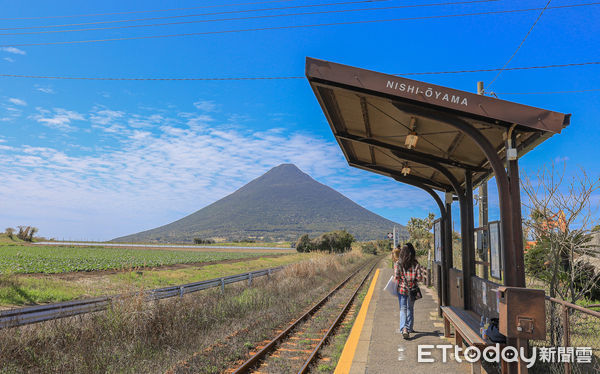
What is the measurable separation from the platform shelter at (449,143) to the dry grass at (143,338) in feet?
14.6

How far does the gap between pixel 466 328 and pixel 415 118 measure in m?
3.27

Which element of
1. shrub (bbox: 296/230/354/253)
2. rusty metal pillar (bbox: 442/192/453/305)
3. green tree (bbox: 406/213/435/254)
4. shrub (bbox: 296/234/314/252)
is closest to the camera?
rusty metal pillar (bbox: 442/192/453/305)

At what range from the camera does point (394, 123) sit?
7.20 metres

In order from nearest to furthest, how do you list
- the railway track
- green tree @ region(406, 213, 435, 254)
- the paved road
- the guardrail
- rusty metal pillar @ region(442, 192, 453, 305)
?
the paved road → the railway track → the guardrail → rusty metal pillar @ region(442, 192, 453, 305) → green tree @ region(406, 213, 435, 254)

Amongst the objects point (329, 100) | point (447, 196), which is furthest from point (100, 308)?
point (447, 196)

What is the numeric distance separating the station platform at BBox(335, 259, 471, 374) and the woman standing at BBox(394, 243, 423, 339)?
28 centimetres

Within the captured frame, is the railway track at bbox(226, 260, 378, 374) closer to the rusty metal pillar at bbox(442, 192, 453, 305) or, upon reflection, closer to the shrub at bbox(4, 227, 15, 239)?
the rusty metal pillar at bbox(442, 192, 453, 305)

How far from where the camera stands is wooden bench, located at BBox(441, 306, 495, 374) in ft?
17.5

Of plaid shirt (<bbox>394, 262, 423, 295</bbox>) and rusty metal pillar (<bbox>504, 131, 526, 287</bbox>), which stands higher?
rusty metal pillar (<bbox>504, 131, 526, 287</bbox>)

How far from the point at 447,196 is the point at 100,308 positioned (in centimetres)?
810

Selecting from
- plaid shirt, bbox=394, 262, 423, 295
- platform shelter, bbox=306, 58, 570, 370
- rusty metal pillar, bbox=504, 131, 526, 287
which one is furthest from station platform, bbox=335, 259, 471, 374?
rusty metal pillar, bbox=504, 131, 526, 287

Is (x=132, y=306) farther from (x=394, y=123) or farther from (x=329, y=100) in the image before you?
(x=394, y=123)

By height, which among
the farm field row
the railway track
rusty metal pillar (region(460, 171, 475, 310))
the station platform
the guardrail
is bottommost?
the farm field row

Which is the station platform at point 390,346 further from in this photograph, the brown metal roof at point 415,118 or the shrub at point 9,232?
the shrub at point 9,232
